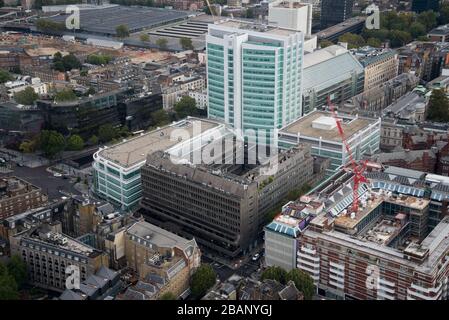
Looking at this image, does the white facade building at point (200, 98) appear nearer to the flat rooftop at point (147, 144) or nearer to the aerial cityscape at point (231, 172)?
the aerial cityscape at point (231, 172)

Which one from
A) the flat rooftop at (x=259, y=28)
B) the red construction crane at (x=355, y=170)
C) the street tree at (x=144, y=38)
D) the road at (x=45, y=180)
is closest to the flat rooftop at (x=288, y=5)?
the flat rooftop at (x=259, y=28)

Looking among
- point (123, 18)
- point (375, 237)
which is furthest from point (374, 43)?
point (375, 237)

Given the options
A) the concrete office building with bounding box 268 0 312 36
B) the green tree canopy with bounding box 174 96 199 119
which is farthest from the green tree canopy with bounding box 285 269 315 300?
the concrete office building with bounding box 268 0 312 36

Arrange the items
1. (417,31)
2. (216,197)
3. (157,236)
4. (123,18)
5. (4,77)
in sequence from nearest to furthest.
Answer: (157,236) → (216,197) → (4,77) → (417,31) → (123,18)

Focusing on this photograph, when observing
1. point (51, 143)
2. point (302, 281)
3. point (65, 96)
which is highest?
point (65, 96)

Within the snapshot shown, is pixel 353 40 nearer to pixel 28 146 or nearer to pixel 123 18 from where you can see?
pixel 123 18
